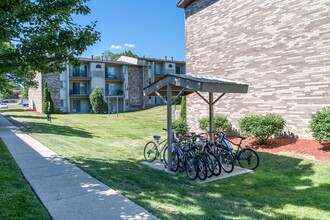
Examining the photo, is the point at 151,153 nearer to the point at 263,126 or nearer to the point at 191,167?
the point at 191,167

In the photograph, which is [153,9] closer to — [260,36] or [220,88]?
[260,36]

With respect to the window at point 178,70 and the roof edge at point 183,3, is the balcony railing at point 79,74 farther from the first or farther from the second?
the roof edge at point 183,3

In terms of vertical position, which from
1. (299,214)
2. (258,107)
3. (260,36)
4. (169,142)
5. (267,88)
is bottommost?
(299,214)

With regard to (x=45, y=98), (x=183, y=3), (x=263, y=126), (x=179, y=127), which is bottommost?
(x=179, y=127)

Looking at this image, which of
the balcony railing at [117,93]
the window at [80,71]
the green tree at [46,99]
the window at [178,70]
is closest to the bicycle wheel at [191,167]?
the green tree at [46,99]

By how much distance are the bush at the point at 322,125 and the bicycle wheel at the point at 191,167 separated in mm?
4651

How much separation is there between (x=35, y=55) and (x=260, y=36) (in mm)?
9655

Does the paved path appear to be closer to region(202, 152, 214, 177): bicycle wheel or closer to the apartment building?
region(202, 152, 214, 177): bicycle wheel

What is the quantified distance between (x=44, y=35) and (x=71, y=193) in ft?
13.5

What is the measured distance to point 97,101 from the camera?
35.7 meters

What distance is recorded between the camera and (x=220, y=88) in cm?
763

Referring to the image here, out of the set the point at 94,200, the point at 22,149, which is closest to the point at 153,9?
the point at 22,149

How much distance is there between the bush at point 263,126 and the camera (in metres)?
10.6

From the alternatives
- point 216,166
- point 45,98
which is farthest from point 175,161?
point 45,98
